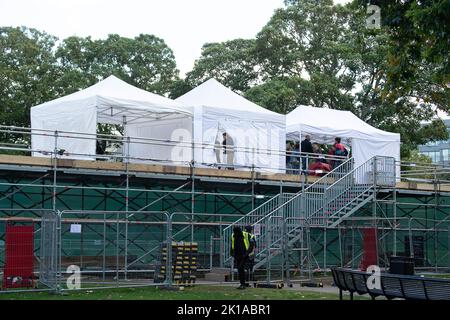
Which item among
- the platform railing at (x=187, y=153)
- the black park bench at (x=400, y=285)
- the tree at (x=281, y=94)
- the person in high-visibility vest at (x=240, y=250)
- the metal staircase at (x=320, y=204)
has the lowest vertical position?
the black park bench at (x=400, y=285)

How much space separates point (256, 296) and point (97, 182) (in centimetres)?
995

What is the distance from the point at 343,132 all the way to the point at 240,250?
45.7ft

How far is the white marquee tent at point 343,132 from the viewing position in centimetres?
3278

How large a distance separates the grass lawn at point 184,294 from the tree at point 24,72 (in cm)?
2639

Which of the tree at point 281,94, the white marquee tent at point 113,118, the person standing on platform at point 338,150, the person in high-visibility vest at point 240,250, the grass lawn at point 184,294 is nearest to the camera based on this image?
the grass lawn at point 184,294

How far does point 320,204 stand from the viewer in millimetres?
26656

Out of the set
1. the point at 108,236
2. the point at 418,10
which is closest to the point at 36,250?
the point at 108,236

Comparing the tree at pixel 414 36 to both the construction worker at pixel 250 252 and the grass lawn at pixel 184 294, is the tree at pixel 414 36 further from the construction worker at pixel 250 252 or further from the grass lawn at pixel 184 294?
the grass lawn at pixel 184 294

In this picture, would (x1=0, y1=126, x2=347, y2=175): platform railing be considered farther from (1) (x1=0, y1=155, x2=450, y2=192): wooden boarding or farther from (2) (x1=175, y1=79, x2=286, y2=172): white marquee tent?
(1) (x1=0, y1=155, x2=450, y2=192): wooden boarding

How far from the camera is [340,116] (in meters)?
34.8

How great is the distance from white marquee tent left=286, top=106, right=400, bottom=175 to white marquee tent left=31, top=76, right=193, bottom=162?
575 cm

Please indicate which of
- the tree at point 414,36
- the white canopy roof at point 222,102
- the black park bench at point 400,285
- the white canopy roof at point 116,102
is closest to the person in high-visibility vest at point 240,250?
the black park bench at point 400,285

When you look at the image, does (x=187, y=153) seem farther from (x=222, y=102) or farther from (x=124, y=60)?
(x=124, y=60)
